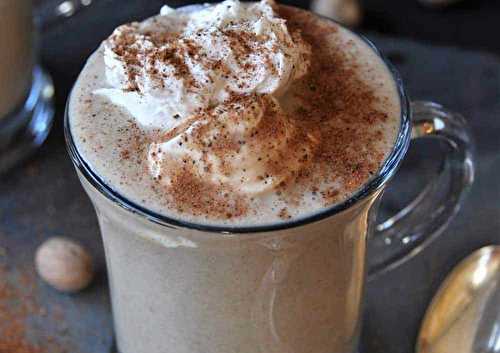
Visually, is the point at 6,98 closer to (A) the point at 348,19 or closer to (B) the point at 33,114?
(B) the point at 33,114

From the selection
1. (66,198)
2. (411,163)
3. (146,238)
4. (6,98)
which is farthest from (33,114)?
(146,238)

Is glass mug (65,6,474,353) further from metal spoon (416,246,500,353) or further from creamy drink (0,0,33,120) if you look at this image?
creamy drink (0,0,33,120)

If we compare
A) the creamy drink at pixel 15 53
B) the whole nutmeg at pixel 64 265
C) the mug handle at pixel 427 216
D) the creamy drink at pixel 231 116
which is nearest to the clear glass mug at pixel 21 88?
the creamy drink at pixel 15 53

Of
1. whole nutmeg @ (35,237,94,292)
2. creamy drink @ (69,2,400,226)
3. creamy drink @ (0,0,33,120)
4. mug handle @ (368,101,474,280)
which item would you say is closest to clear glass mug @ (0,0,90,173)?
creamy drink @ (0,0,33,120)

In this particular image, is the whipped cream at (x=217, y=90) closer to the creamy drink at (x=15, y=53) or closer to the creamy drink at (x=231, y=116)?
the creamy drink at (x=231, y=116)

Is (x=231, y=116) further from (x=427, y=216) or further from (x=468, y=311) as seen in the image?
(x=468, y=311)

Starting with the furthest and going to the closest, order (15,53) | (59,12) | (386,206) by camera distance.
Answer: (59,12) < (15,53) < (386,206)

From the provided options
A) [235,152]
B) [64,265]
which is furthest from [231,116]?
[64,265]
